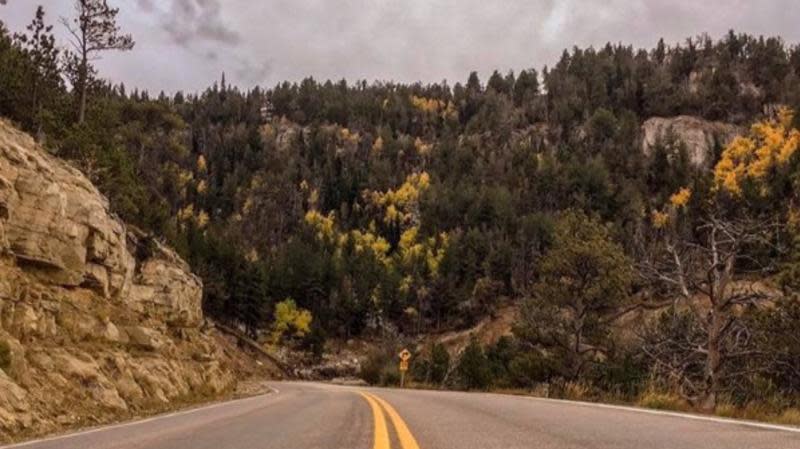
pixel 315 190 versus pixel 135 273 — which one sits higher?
pixel 315 190

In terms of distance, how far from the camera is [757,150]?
138875 millimetres

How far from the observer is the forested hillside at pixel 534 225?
2255 centimetres

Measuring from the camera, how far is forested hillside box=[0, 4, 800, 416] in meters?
22.5

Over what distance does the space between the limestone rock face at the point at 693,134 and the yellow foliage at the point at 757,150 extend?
6.23m

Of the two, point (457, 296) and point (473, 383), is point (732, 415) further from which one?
point (457, 296)

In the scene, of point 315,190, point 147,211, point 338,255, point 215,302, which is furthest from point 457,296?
point 315,190

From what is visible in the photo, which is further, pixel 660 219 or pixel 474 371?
pixel 660 219

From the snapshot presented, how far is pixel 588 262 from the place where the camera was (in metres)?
36.5

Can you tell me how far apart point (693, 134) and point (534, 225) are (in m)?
69.8

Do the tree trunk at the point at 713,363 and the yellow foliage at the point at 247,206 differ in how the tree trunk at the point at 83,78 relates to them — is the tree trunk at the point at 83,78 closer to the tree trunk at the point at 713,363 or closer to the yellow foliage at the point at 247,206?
the tree trunk at the point at 713,363

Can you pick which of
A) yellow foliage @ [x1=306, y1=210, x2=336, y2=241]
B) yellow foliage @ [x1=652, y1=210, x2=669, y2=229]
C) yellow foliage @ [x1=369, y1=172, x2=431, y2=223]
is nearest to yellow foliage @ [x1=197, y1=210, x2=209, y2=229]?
yellow foliage @ [x1=306, y1=210, x2=336, y2=241]

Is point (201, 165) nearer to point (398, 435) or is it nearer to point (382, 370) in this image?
point (382, 370)

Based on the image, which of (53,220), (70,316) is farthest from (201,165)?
(70,316)

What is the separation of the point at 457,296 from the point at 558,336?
239 ft
